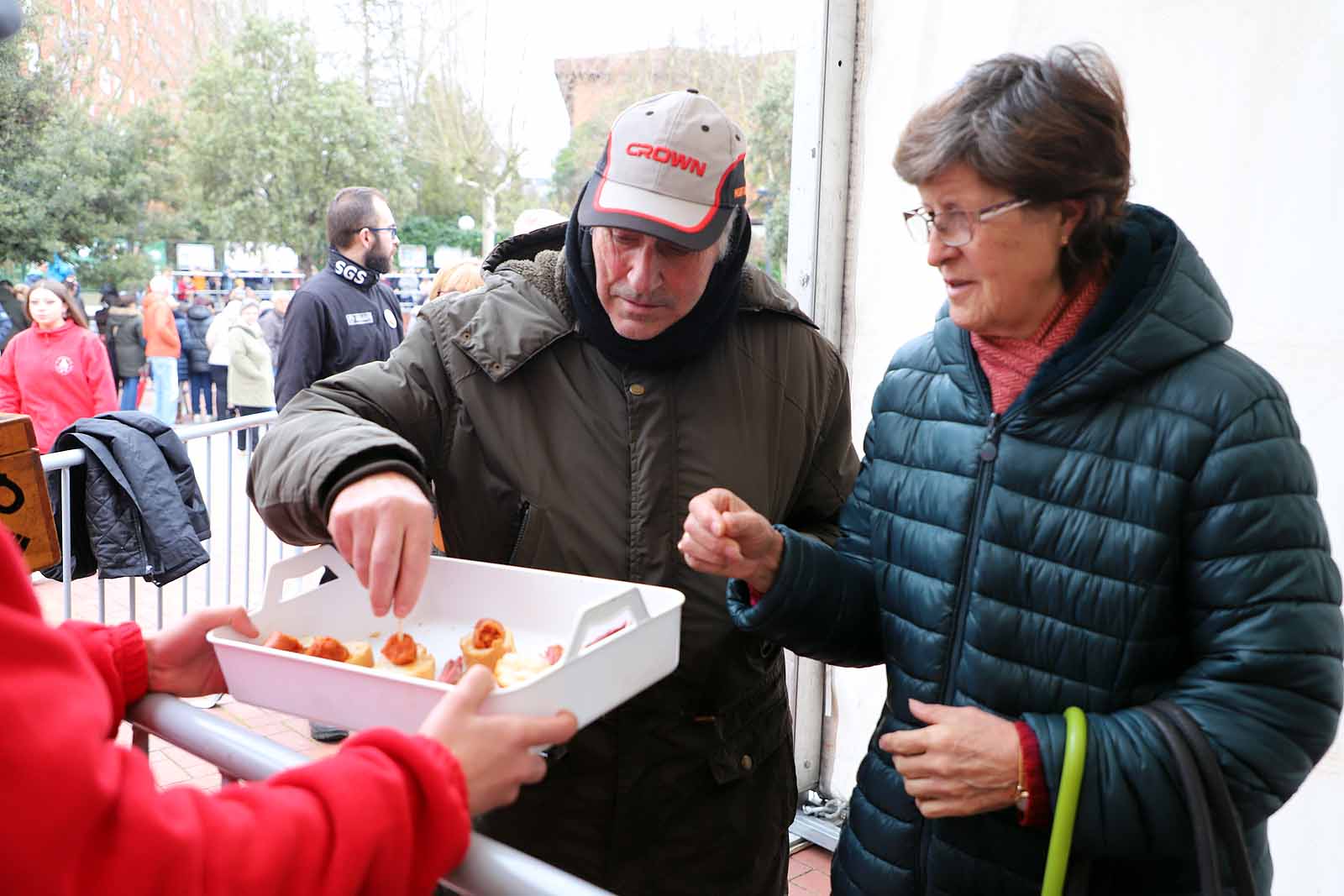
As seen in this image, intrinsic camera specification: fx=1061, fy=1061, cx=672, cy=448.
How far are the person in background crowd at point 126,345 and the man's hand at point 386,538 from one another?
506 inches

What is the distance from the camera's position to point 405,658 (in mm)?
1493

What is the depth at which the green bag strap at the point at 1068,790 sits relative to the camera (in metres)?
1.35

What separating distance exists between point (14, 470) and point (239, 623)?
173 cm

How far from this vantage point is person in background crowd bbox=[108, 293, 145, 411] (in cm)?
1273

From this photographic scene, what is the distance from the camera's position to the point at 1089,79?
1.49 meters

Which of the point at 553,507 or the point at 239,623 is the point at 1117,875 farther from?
the point at 239,623

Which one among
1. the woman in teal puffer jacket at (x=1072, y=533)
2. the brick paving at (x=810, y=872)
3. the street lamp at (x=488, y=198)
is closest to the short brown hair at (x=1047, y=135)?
the woman in teal puffer jacket at (x=1072, y=533)

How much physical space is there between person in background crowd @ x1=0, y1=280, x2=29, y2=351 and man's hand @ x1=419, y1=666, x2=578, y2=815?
11680 mm

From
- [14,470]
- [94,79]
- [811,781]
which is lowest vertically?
[811,781]

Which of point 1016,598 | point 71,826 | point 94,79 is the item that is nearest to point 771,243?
point 94,79

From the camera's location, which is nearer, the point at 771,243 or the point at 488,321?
the point at 488,321

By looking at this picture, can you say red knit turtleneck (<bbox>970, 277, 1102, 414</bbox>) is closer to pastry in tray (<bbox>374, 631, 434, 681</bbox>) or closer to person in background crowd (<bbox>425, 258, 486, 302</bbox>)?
pastry in tray (<bbox>374, 631, 434, 681</bbox>)

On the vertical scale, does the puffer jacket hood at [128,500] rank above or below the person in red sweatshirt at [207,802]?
below

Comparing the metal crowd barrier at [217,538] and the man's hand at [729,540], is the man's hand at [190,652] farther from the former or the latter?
the metal crowd barrier at [217,538]
